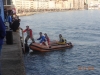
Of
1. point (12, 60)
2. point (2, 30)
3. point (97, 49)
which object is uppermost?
point (2, 30)

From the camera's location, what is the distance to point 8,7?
32.0 metres

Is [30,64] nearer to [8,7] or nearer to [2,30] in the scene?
[2,30]

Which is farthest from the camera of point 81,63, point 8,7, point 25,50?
point 8,7

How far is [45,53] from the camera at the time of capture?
2311 centimetres

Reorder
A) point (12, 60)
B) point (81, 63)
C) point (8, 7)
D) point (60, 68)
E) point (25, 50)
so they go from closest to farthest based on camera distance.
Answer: point (12, 60) < point (60, 68) < point (81, 63) < point (25, 50) < point (8, 7)

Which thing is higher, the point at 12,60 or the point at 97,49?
the point at 12,60

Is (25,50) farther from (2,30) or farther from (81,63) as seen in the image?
(2,30)

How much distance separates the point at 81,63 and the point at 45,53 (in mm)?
4676

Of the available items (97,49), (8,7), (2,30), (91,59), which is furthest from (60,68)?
(8,7)

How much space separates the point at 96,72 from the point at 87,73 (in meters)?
0.62

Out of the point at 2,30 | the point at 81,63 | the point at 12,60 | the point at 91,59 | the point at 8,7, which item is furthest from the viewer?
the point at 8,7

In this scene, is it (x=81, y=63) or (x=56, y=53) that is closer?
(x=81, y=63)

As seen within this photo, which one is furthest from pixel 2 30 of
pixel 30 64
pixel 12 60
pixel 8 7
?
pixel 8 7

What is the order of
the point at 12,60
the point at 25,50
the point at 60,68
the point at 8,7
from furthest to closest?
the point at 8,7 → the point at 25,50 → the point at 60,68 → the point at 12,60
